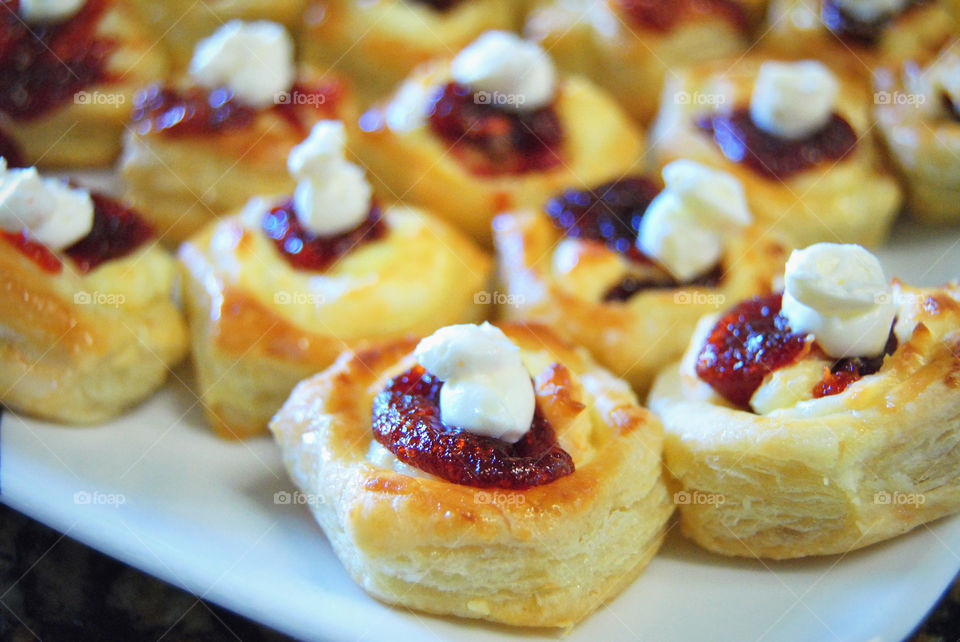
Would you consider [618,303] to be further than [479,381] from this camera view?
Yes

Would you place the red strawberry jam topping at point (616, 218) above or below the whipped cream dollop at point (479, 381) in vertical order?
below

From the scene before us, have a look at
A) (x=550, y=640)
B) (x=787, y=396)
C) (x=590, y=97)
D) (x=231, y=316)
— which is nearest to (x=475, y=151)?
(x=590, y=97)

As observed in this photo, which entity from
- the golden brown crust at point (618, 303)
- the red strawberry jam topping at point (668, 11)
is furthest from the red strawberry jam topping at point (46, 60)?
the red strawberry jam topping at point (668, 11)

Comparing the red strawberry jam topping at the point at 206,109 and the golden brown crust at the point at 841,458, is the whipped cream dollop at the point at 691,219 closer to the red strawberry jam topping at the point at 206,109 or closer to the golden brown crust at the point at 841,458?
the golden brown crust at the point at 841,458

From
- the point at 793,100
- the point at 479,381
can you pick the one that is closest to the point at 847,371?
the point at 479,381

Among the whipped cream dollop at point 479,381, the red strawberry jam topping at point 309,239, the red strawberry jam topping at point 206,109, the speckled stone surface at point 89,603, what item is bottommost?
the speckled stone surface at point 89,603

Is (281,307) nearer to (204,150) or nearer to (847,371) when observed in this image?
(204,150)

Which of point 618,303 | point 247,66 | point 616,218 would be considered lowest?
point 618,303
